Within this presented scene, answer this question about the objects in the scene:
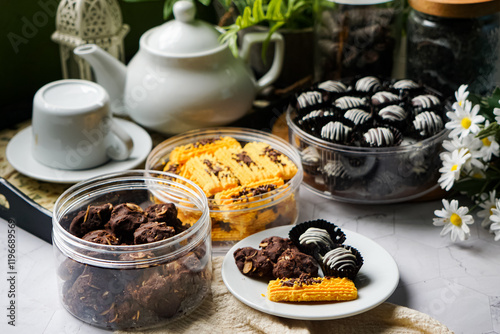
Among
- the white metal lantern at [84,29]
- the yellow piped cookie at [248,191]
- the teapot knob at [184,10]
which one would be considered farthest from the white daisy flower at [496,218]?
the white metal lantern at [84,29]

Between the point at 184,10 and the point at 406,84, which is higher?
the point at 184,10

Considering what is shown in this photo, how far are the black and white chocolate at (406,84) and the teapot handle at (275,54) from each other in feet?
0.83

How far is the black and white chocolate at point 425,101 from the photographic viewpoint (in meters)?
1.06

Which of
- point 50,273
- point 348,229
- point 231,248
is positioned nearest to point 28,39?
point 50,273

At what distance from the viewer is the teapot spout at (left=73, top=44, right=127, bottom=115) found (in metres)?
1.11

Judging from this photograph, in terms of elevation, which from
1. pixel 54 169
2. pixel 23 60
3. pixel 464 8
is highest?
pixel 464 8

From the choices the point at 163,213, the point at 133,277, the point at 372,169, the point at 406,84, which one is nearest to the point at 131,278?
the point at 133,277

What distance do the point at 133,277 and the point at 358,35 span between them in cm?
74

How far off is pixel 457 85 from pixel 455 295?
1.55 feet

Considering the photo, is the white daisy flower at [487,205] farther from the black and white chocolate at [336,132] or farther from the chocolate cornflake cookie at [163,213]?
the chocolate cornflake cookie at [163,213]

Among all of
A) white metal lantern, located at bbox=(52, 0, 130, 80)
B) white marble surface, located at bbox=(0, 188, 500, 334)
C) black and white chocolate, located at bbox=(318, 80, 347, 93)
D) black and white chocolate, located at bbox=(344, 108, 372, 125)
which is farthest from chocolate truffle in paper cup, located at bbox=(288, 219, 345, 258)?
white metal lantern, located at bbox=(52, 0, 130, 80)

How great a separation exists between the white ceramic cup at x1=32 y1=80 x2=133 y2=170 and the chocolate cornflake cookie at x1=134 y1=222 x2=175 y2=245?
294 mm

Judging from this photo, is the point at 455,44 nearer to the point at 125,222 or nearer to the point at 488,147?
the point at 488,147

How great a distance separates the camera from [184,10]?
1100 millimetres
